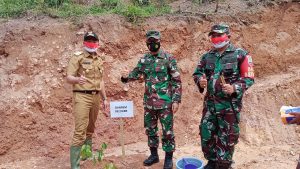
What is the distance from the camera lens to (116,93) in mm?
7305

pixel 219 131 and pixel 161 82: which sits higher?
pixel 161 82

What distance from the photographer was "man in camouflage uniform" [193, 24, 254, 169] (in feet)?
16.1

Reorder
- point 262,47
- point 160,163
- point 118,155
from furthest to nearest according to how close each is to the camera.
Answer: point 262,47 < point 118,155 < point 160,163

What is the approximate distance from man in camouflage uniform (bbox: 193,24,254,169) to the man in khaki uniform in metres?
1.47

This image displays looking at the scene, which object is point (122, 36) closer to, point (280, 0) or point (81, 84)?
point (81, 84)

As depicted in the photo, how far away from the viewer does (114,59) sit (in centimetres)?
749

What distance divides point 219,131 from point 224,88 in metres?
0.68

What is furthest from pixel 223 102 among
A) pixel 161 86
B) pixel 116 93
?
pixel 116 93

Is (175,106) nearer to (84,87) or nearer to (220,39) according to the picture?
(220,39)

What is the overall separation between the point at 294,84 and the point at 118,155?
13.2 feet

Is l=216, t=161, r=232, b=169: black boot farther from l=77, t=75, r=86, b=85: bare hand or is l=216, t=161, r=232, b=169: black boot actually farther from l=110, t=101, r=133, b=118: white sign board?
l=77, t=75, r=86, b=85: bare hand

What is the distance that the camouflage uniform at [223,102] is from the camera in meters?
4.93

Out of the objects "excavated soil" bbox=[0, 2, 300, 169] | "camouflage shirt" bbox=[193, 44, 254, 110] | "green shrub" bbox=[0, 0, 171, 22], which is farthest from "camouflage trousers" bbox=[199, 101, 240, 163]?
"green shrub" bbox=[0, 0, 171, 22]

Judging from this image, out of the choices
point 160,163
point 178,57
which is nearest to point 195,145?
→ point 160,163
